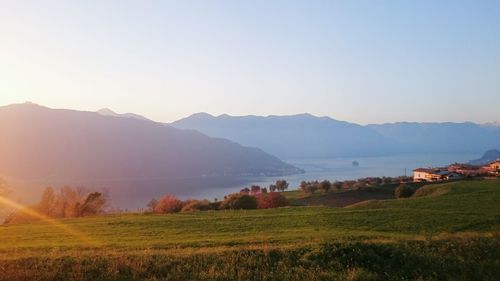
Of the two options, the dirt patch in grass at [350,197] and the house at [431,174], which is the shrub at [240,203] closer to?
the dirt patch in grass at [350,197]

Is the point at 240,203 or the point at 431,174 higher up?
the point at 431,174

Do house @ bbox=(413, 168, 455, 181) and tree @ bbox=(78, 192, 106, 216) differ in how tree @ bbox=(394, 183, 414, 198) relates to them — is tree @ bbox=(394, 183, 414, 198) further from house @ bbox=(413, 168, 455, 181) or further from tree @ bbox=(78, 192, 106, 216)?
house @ bbox=(413, 168, 455, 181)

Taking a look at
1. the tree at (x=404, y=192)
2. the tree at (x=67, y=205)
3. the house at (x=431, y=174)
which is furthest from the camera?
the house at (x=431, y=174)

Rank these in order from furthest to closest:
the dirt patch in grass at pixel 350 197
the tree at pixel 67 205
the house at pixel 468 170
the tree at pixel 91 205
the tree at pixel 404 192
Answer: the house at pixel 468 170 → the tree at pixel 91 205 → the tree at pixel 67 205 → the dirt patch in grass at pixel 350 197 → the tree at pixel 404 192

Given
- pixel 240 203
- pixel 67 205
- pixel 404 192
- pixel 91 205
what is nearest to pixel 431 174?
pixel 404 192

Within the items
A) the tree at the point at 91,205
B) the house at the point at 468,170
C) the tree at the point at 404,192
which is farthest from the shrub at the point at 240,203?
the house at the point at 468,170

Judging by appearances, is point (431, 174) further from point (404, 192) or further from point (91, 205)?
point (91, 205)

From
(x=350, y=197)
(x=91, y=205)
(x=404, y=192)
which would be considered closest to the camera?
(x=404, y=192)

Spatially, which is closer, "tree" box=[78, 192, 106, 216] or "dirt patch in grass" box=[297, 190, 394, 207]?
"dirt patch in grass" box=[297, 190, 394, 207]

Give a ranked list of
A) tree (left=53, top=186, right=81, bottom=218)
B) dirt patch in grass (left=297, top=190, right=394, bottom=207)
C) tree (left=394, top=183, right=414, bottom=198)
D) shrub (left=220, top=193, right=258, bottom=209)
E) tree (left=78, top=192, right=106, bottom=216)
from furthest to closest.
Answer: tree (left=78, top=192, right=106, bottom=216)
tree (left=53, top=186, right=81, bottom=218)
dirt patch in grass (left=297, top=190, right=394, bottom=207)
tree (left=394, top=183, right=414, bottom=198)
shrub (left=220, top=193, right=258, bottom=209)

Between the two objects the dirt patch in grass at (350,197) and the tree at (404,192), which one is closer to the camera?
the tree at (404,192)

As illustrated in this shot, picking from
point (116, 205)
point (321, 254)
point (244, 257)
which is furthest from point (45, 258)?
point (116, 205)

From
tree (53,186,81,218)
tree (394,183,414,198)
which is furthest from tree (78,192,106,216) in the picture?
tree (394,183,414,198)

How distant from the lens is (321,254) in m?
13.5
